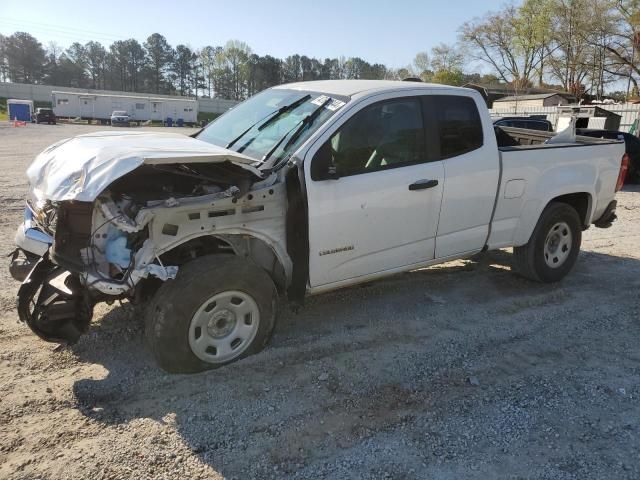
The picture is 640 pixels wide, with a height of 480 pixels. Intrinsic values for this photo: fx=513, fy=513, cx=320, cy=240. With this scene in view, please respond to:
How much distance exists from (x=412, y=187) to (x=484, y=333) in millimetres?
1467

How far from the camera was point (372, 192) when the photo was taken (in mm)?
4125

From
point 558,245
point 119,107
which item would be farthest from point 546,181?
point 119,107

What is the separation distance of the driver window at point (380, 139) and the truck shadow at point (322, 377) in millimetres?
1455

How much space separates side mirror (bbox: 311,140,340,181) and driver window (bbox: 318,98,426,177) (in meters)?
0.05

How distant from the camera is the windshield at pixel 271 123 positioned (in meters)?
4.14

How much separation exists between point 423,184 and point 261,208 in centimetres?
147

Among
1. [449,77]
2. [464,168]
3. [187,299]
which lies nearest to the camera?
[187,299]

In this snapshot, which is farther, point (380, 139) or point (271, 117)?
point (271, 117)

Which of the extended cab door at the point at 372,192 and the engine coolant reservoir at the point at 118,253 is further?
the extended cab door at the point at 372,192

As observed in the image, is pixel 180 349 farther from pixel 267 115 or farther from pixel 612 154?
pixel 612 154

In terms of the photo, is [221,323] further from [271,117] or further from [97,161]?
[271,117]

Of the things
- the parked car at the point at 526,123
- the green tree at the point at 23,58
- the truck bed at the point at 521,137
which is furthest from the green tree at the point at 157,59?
the truck bed at the point at 521,137

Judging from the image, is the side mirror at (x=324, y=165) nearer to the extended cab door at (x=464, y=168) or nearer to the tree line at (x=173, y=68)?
the extended cab door at (x=464, y=168)

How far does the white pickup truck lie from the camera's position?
338cm
